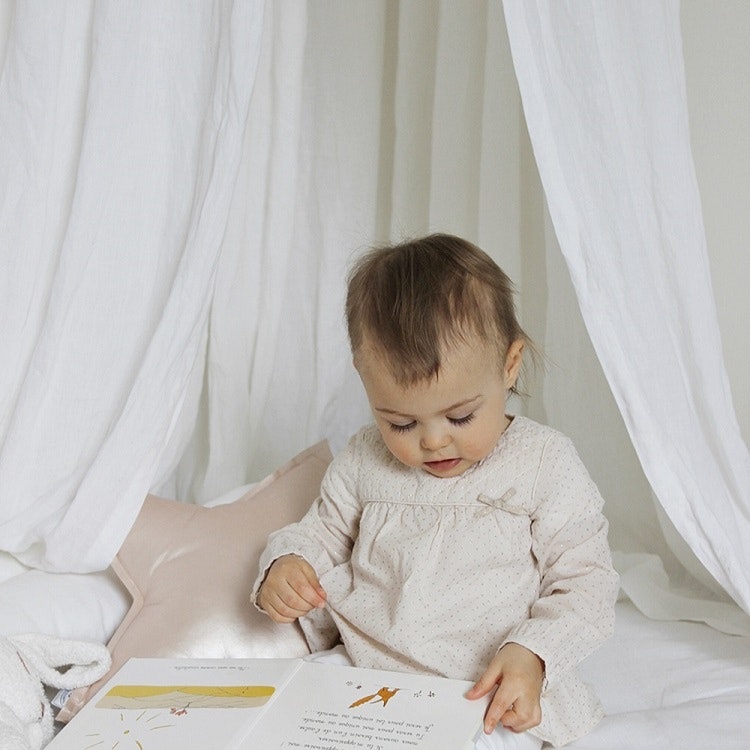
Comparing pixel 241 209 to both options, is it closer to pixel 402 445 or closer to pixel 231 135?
pixel 231 135

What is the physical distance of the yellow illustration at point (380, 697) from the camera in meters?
1.27

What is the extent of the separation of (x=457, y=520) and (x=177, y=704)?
1.35 feet

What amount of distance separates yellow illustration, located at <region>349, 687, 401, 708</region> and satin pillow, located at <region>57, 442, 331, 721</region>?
31 cm

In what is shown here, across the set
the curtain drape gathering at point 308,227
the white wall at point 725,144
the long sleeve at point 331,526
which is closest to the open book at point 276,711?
the long sleeve at point 331,526

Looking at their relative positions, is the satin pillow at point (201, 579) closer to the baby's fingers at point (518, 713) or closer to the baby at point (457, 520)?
the baby at point (457, 520)

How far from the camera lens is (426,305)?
1.38 metres

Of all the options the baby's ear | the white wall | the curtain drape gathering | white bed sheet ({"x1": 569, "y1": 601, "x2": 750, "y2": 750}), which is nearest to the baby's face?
the baby's ear

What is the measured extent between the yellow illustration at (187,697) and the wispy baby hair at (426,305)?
394 mm

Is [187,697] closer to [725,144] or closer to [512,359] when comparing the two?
[512,359]

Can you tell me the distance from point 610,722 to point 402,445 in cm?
43

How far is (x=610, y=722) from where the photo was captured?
1.44 metres

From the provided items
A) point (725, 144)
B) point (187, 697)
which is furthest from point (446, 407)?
point (725, 144)

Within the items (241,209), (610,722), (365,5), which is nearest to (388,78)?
(365,5)

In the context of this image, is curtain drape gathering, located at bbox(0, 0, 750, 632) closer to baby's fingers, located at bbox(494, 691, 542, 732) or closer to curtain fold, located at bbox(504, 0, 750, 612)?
curtain fold, located at bbox(504, 0, 750, 612)
